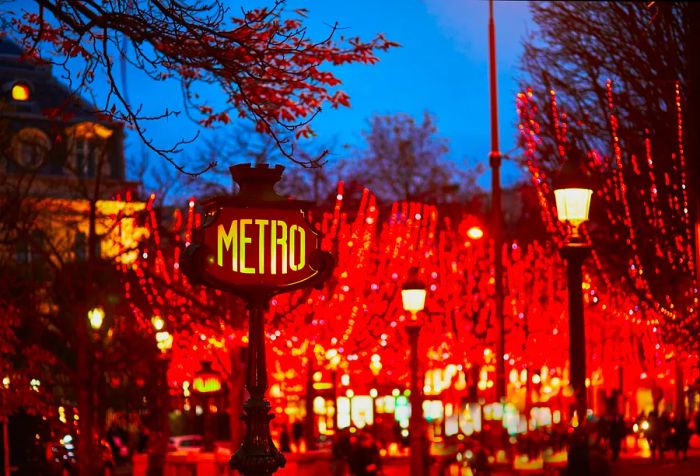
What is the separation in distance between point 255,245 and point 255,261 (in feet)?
0.45

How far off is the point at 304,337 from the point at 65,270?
20.7ft

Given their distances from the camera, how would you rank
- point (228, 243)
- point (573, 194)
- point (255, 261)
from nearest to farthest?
point (255, 261), point (228, 243), point (573, 194)

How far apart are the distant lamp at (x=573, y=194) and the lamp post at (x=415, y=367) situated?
8129 millimetres

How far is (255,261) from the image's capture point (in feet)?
35.1

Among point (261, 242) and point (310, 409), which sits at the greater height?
point (261, 242)

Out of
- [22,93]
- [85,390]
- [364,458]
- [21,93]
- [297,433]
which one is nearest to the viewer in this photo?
[364,458]

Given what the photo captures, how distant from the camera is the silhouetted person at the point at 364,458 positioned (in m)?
24.8

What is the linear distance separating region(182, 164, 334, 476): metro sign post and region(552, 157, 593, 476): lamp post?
369cm

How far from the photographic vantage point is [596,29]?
33.3 meters

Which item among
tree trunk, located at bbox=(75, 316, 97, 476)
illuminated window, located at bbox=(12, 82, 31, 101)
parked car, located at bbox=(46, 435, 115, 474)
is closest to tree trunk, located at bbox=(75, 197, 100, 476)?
tree trunk, located at bbox=(75, 316, 97, 476)

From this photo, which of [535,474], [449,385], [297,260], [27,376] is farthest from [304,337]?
[297,260]

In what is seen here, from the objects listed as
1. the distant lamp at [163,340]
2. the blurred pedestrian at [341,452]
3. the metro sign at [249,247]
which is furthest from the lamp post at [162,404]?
the metro sign at [249,247]

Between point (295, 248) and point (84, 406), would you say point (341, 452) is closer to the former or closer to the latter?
point (84, 406)

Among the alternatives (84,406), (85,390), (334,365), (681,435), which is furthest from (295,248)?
(681,435)
